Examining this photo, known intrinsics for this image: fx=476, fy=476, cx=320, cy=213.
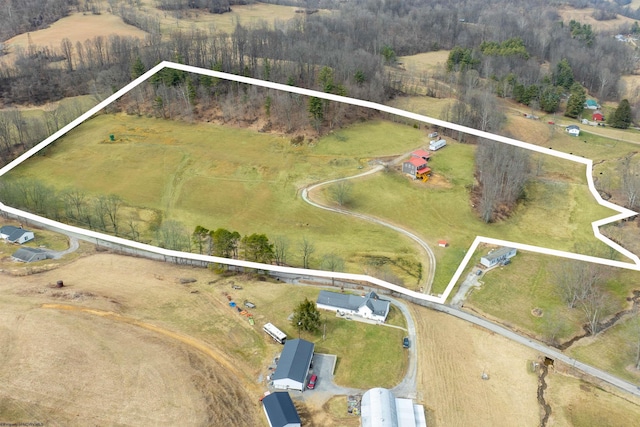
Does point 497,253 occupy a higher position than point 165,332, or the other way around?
point 497,253

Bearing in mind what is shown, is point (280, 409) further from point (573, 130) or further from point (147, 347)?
point (573, 130)

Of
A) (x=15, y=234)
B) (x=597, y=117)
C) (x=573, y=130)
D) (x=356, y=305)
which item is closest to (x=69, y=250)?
(x=15, y=234)

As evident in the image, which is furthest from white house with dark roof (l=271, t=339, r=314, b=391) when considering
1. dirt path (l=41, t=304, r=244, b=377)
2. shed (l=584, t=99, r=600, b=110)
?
shed (l=584, t=99, r=600, b=110)

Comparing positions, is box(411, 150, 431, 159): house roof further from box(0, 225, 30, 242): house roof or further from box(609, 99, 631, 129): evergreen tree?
box(0, 225, 30, 242): house roof

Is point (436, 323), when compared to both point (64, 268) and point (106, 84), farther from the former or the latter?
point (106, 84)

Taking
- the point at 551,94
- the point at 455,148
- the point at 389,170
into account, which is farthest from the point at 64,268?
the point at 551,94

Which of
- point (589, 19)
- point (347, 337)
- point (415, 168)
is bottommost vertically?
point (347, 337)

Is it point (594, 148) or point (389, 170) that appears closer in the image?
point (389, 170)
